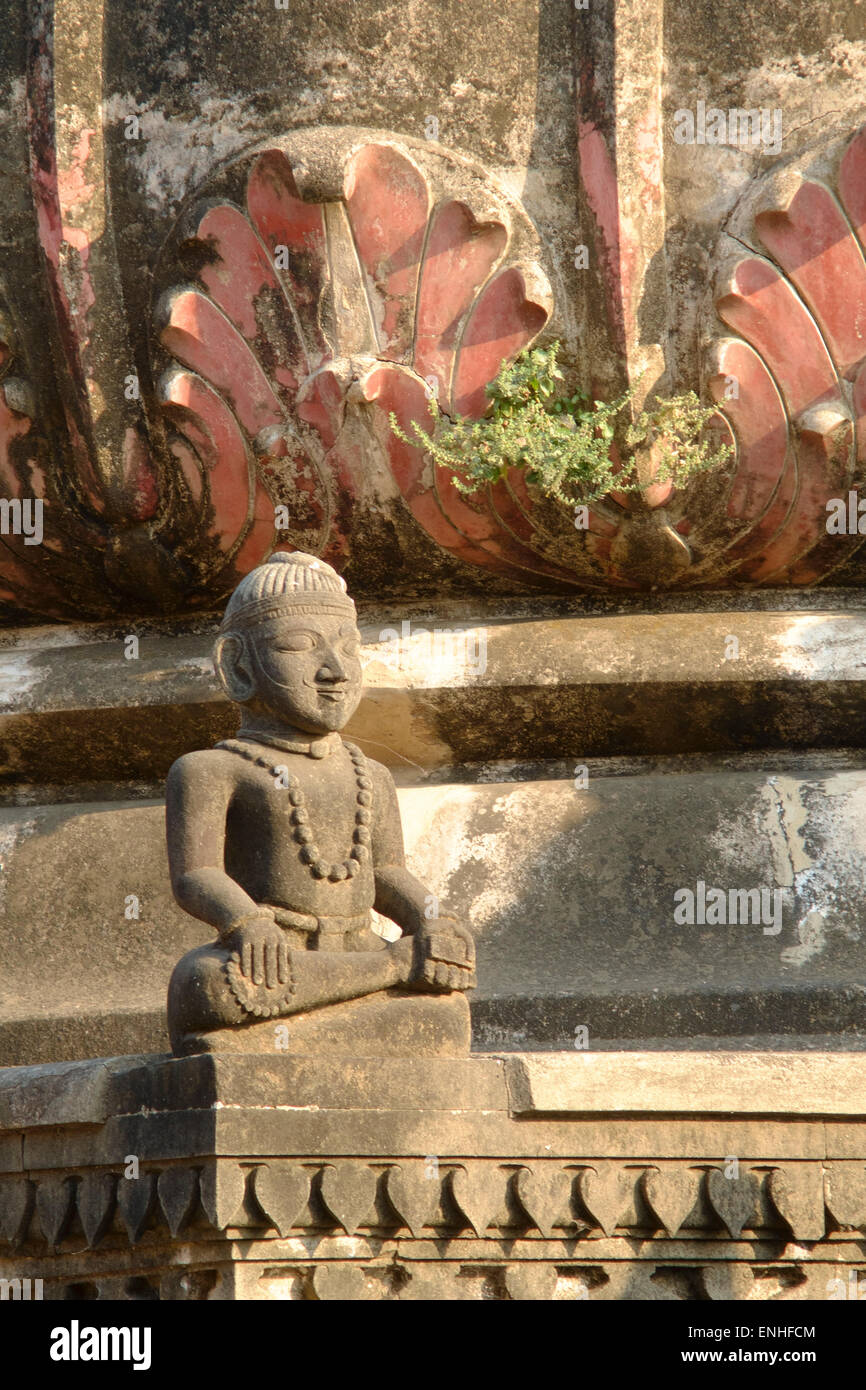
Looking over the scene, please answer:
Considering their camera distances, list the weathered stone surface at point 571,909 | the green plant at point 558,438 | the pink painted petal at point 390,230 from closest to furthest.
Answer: the weathered stone surface at point 571,909 → the green plant at point 558,438 → the pink painted petal at point 390,230

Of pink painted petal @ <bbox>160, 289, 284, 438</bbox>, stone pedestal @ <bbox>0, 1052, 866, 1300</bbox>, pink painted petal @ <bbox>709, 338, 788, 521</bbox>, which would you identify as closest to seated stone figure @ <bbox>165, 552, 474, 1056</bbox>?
stone pedestal @ <bbox>0, 1052, 866, 1300</bbox>

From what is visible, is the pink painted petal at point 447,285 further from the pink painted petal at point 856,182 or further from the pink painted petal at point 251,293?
the pink painted petal at point 856,182

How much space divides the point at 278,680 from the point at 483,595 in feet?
5.78

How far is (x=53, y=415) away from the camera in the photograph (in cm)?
565

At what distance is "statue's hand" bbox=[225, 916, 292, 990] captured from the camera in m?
3.49

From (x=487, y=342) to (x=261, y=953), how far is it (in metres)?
2.37

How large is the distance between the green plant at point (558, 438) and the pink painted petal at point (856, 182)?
68 centimetres

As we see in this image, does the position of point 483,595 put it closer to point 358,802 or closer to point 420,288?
point 420,288

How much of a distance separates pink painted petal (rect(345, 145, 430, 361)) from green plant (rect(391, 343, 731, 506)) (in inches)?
11.6

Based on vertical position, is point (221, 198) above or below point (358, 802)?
above

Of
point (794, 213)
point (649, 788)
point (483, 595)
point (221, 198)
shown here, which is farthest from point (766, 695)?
point (221, 198)

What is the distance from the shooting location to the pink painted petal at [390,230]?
5188 mm

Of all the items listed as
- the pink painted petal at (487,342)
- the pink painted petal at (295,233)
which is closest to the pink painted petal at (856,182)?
the pink painted petal at (487,342)

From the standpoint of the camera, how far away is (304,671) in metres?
3.94
